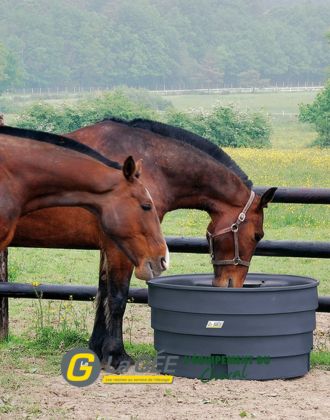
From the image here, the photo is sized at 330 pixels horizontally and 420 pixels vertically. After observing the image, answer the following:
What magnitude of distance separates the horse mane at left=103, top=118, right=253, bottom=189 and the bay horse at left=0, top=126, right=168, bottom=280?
1.37 meters

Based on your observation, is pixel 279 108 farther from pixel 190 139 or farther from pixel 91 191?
pixel 91 191

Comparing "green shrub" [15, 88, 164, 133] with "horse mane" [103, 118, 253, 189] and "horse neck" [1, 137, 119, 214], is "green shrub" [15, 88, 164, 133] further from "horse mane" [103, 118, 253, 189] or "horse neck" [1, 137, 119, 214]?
"horse neck" [1, 137, 119, 214]

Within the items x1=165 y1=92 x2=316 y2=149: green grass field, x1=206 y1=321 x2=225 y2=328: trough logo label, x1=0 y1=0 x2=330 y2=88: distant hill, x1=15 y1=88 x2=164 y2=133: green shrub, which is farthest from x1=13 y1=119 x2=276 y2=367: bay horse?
x1=0 y1=0 x2=330 y2=88: distant hill

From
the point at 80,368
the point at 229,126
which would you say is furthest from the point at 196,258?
the point at 229,126

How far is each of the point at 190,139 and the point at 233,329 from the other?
1.29 meters

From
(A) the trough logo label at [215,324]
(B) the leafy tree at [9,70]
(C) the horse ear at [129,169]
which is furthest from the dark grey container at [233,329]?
(B) the leafy tree at [9,70]

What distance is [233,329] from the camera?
5344mm

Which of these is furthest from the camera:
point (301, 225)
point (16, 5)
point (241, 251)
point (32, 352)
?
point (16, 5)

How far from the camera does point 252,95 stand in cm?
9156

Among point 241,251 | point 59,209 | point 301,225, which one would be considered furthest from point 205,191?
point 301,225

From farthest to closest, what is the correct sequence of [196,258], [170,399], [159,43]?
[159,43]
[196,258]
[170,399]

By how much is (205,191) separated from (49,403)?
1675 mm

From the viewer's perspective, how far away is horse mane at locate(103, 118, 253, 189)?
19.4ft

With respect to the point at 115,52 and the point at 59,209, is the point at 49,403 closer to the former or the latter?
the point at 59,209
